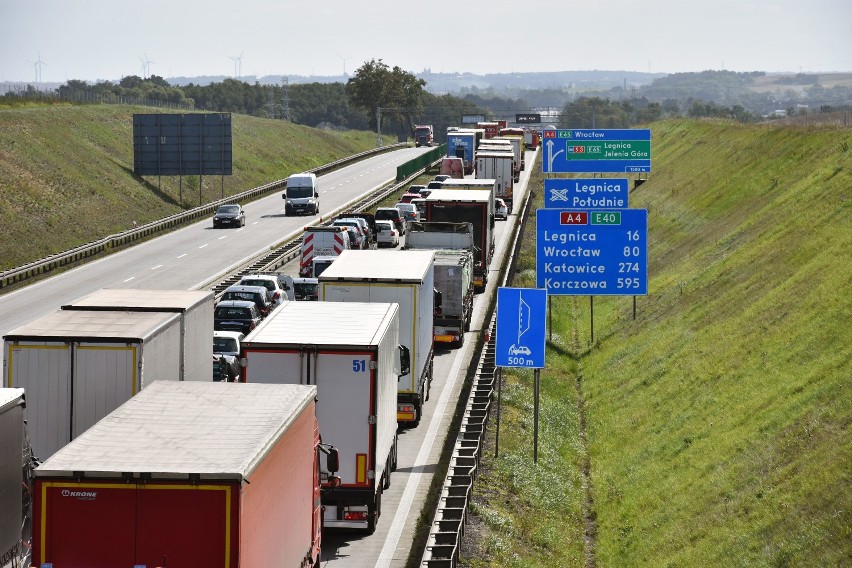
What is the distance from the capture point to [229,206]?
73.7 meters

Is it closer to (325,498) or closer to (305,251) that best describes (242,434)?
(325,498)

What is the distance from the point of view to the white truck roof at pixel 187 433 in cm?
1195

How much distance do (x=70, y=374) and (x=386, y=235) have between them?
1770 inches

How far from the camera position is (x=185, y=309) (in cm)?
2036

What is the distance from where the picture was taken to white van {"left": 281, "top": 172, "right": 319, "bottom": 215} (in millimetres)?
77938

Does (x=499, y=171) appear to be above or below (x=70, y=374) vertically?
above

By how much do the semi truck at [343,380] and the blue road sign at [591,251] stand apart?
15812 mm

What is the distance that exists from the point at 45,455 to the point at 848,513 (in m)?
11.3

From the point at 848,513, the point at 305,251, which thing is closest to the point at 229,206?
the point at 305,251

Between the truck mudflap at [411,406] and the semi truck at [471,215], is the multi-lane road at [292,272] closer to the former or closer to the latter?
the truck mudflap at [411,406]

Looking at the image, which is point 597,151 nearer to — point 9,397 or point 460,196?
point 460,196

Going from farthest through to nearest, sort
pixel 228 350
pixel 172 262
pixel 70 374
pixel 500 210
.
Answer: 1. pixel 500 210
2. pixel 172 262
3. pixel 228 350
4. pixel 70 374

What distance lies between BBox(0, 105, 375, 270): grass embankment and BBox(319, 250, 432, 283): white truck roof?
3359 cm

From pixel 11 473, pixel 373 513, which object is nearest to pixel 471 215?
pixel 373 513
